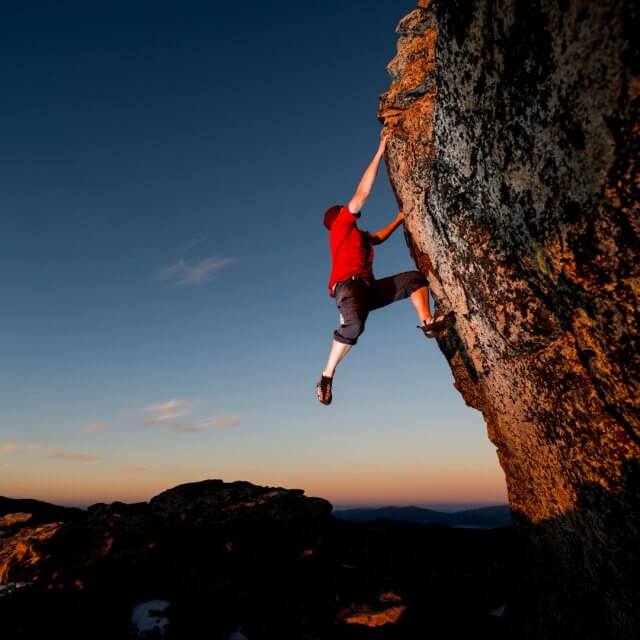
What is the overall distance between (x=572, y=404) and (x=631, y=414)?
0.91m

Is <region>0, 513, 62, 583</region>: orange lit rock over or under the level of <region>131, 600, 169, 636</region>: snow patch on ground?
over

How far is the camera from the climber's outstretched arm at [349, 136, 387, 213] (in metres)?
7.64

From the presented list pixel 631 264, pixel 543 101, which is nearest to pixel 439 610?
pixel 631 264

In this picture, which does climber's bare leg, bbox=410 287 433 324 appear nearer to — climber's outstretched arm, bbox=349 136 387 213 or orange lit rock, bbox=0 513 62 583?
climber's outstretched arm, bbox=349 136 387 213

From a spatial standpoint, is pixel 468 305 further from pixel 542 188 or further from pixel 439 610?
pixel 439 610

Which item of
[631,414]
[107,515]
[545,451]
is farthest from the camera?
[107,515]

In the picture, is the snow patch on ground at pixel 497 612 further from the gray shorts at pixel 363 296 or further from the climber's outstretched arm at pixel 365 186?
the climber's outstretched arm at pixel 365 186

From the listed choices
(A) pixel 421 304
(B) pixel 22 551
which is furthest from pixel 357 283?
(B) pixel 22 551

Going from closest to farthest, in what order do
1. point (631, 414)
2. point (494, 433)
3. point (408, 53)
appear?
point (631, 414) → point (408, 53) → point (494, 433)

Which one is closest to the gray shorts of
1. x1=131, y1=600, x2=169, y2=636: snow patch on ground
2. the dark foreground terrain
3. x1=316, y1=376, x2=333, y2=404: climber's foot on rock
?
x1=316, y1=376, x2=333, y2=404: climber's foot on rock

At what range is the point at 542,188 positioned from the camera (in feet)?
13.3

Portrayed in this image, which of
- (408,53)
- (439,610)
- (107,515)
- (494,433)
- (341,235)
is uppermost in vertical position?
(408,53)

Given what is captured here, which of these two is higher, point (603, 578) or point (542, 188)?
point (542, 188)

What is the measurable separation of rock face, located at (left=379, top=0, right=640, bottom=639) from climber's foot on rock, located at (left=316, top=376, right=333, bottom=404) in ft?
8.78
